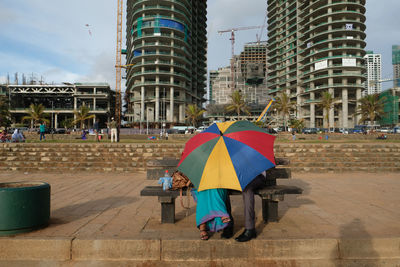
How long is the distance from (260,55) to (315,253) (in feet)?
660

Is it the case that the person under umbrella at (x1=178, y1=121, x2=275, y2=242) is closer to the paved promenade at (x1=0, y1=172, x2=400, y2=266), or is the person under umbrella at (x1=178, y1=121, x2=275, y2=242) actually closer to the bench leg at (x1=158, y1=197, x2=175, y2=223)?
the paved promenade at (x1=0, y1=172, x2=400, y2=266)

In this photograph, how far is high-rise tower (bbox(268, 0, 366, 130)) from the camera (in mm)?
63531

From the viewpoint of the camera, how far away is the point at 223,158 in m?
2.90

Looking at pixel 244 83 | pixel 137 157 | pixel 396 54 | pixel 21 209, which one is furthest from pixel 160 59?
pixel 396 54

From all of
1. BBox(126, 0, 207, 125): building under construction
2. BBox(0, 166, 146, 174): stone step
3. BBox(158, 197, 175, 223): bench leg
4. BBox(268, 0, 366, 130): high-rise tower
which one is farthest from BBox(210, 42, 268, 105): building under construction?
BBox(158, 197, 175, 223): bench leg

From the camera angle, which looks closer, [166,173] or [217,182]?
[217,182]

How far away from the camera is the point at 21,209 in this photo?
3285 millimetres

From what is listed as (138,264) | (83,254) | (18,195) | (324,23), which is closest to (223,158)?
(138,264)

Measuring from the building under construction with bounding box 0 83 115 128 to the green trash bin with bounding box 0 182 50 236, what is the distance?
7910cm

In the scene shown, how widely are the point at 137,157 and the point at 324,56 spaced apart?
7185 cm

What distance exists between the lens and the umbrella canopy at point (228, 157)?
283 centimetres

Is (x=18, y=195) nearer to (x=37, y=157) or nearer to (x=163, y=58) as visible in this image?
(x=37, y=157)

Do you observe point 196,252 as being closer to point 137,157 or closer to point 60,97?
point 137,157

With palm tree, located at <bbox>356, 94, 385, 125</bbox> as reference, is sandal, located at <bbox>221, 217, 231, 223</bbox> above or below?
below
